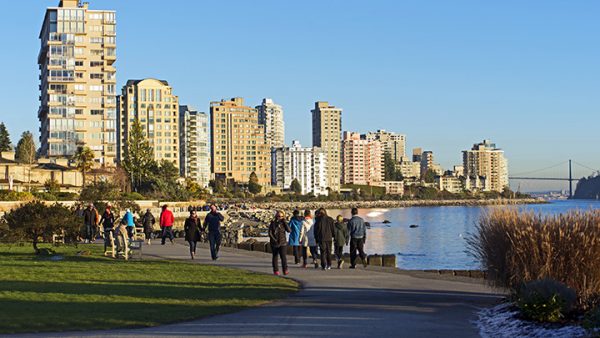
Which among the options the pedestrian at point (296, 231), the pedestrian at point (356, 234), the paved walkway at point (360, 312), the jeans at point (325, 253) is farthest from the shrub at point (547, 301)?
the pedestrian at point (296, 231)

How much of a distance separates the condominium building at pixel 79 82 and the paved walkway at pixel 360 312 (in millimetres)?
100635

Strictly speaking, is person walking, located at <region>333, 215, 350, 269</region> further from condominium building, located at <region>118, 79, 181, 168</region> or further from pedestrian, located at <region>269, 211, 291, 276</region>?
condominium building, located at <region>118, 79, 181, 168</region>

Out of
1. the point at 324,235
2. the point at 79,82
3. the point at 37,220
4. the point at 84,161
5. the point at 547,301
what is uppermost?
the point at 79,82

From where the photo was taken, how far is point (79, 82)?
116750 millimetres

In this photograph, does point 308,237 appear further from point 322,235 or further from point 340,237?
point 322,235

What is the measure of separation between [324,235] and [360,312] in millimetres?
9058

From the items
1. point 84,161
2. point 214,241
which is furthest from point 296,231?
point 84,161

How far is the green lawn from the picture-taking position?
45.0 ft

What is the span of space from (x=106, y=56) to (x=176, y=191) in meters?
21.3

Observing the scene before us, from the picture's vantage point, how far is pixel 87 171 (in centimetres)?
10094

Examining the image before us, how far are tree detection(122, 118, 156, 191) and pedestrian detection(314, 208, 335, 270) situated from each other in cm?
9502

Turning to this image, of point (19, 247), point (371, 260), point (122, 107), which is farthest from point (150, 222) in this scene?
point (122, 107)

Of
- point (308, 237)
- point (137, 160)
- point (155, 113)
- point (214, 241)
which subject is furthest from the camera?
point (155, 113)

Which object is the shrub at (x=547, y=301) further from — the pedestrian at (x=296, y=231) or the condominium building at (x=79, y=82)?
the condominium building at (x=79, y=82)
